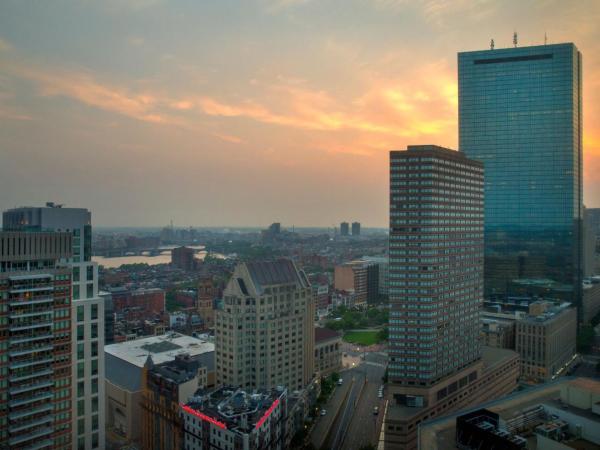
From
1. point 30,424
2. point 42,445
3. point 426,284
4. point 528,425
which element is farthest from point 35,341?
point 426,284

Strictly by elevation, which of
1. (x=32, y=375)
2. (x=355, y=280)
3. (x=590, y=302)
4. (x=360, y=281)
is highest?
(x=32, y=375)

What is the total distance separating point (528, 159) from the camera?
87562 mm

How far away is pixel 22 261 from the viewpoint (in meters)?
32.3

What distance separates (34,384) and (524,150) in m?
80.7

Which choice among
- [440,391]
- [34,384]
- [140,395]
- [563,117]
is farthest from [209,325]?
[563,117]

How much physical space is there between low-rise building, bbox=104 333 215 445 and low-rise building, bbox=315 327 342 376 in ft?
42.2

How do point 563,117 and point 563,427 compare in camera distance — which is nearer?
point 563,427

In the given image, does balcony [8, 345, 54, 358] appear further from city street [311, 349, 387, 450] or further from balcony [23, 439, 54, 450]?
city street [311, 349, 387, 450]

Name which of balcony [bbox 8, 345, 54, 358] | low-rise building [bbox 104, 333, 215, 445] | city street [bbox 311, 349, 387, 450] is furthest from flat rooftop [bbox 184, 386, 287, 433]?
balcony [bbox 8, 345, 54, 358]

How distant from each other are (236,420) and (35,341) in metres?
14.2

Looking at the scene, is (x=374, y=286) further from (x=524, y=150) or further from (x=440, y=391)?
(x=440, y=391)

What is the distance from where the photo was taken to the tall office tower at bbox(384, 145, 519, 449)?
47.2 meters

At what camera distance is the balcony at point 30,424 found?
102ft

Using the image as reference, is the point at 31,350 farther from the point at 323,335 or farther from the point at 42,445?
the point at 323,335
